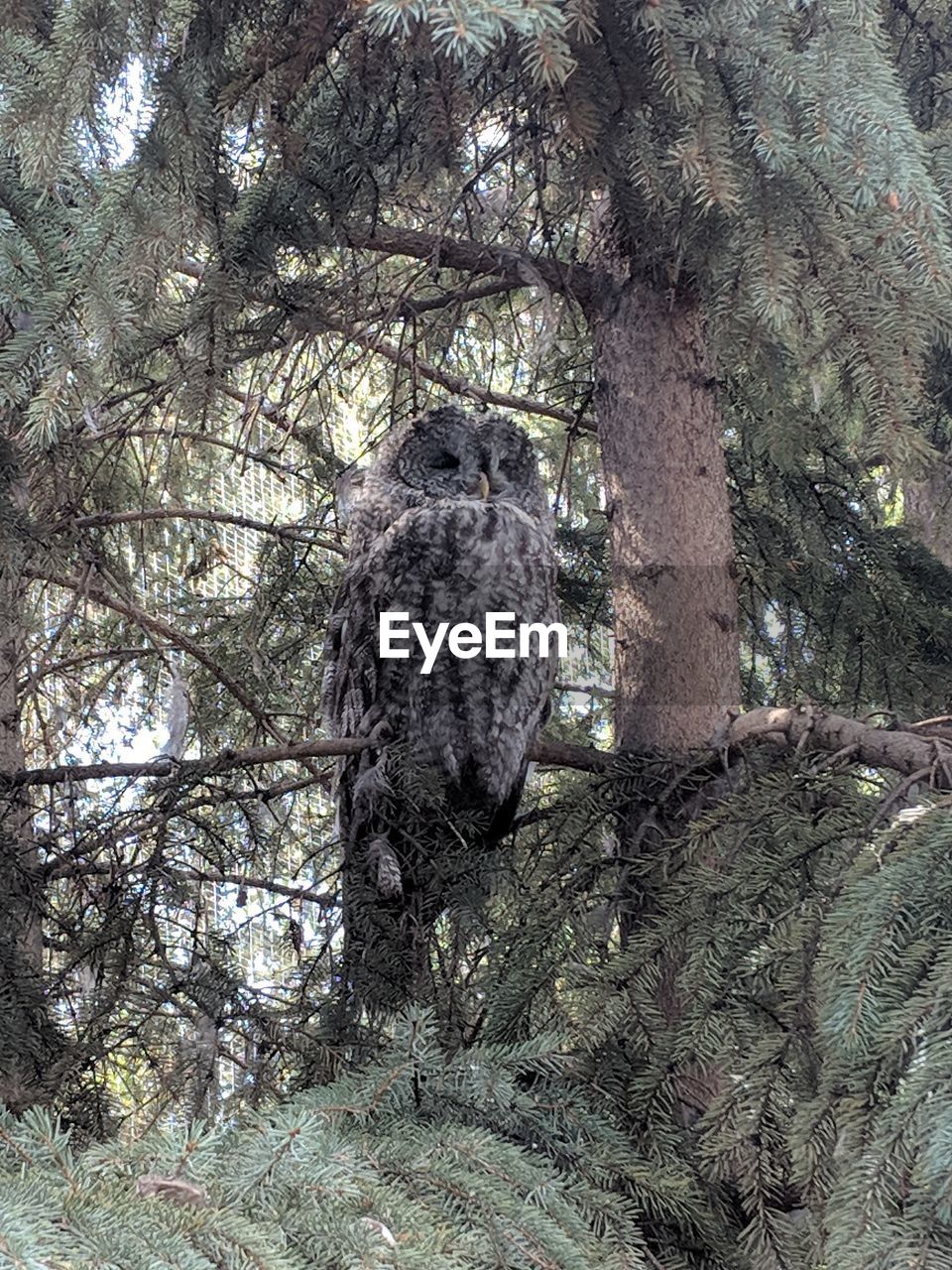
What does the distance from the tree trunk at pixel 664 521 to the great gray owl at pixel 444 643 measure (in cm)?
23

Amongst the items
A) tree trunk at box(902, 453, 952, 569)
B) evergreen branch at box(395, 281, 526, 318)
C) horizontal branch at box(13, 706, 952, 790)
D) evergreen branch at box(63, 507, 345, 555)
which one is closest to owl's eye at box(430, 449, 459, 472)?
evergreen branch at box(395, 281, 526, 318)

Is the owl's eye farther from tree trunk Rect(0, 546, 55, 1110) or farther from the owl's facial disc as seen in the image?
tree trunk Rect(0, 546, 55, 1110)

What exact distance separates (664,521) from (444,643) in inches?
19.2

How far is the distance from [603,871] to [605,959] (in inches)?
12.1

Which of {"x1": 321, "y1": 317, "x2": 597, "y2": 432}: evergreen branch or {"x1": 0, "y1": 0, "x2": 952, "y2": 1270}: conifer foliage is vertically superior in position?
{"x1": 321, "y1": 317, "x2": 597, "y2": 432}: evergreen branch

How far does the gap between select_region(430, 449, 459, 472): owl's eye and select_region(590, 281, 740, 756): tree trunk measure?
0.35 metres

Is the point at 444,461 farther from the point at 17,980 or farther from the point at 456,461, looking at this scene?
the point at 17,980

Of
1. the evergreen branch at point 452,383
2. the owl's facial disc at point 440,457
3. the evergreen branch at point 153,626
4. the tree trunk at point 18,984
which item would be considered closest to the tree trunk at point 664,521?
the owl's facial disc at point 440,457

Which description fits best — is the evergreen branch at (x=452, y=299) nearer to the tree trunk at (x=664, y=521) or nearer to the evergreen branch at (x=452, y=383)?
the evergreen branch at (x=452, y=383)

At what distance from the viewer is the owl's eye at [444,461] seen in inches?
113

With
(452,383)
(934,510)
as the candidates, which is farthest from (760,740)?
(934,510)

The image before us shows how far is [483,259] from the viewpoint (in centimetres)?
264

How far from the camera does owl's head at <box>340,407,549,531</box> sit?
111 inches

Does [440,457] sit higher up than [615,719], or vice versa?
[440,457]
